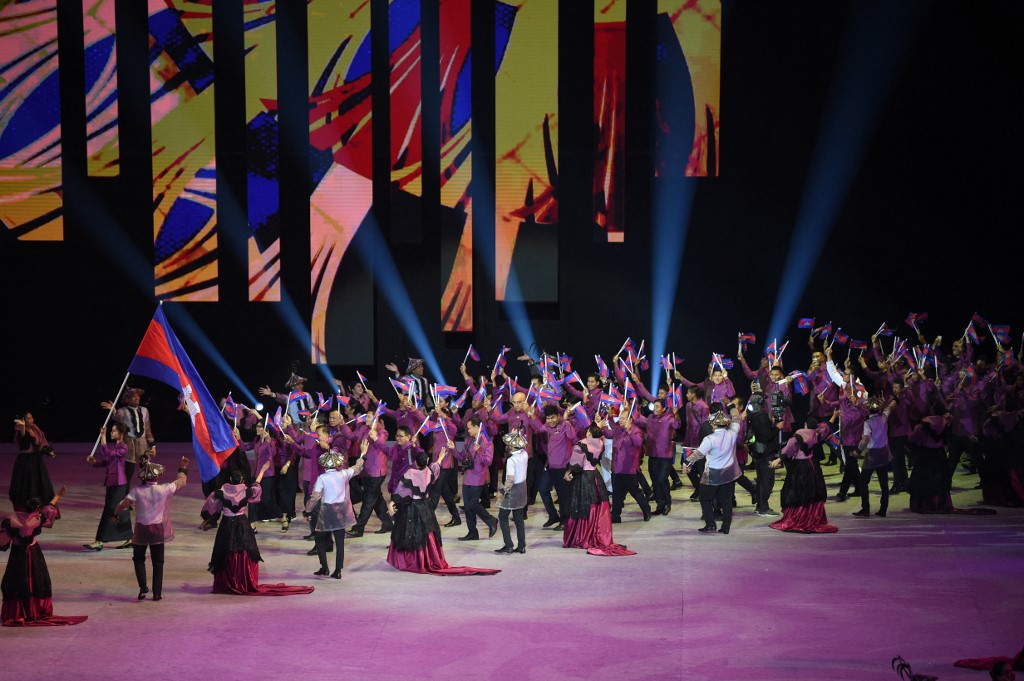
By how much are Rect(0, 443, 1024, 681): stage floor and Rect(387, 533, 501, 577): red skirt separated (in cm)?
13

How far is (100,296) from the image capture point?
20016 mm

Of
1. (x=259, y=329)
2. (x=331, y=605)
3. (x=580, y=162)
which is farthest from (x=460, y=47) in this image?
(x=331, y=605)

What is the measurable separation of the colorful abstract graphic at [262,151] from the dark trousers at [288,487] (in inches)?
250

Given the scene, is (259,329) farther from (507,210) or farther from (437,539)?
(437,539)

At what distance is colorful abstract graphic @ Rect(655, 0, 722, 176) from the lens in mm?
19406

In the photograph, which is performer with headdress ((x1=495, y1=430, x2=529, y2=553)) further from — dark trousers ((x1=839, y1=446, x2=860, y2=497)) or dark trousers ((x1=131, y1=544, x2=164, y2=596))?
dark trousers ((x1=839, y1=446, x2=860, y2=497))

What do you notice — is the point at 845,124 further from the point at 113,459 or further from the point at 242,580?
the point at 242,580

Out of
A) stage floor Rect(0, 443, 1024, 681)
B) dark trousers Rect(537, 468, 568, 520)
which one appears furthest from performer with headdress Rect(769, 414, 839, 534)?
dark trousers Rect(537, 468, 568, 520)

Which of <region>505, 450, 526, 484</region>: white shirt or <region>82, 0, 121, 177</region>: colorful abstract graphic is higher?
<region>82, 0, 121, 177</region>: colorful abstract graphic

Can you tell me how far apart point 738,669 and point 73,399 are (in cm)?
1461

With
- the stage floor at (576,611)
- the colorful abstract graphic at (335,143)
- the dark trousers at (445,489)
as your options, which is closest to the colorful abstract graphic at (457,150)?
the colorful abstract graphic at (335,143)

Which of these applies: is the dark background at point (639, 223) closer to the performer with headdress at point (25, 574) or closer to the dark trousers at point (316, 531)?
the dark trousers at point (316, 531)

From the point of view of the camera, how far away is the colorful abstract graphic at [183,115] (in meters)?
19.7

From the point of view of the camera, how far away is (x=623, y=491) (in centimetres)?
1431
